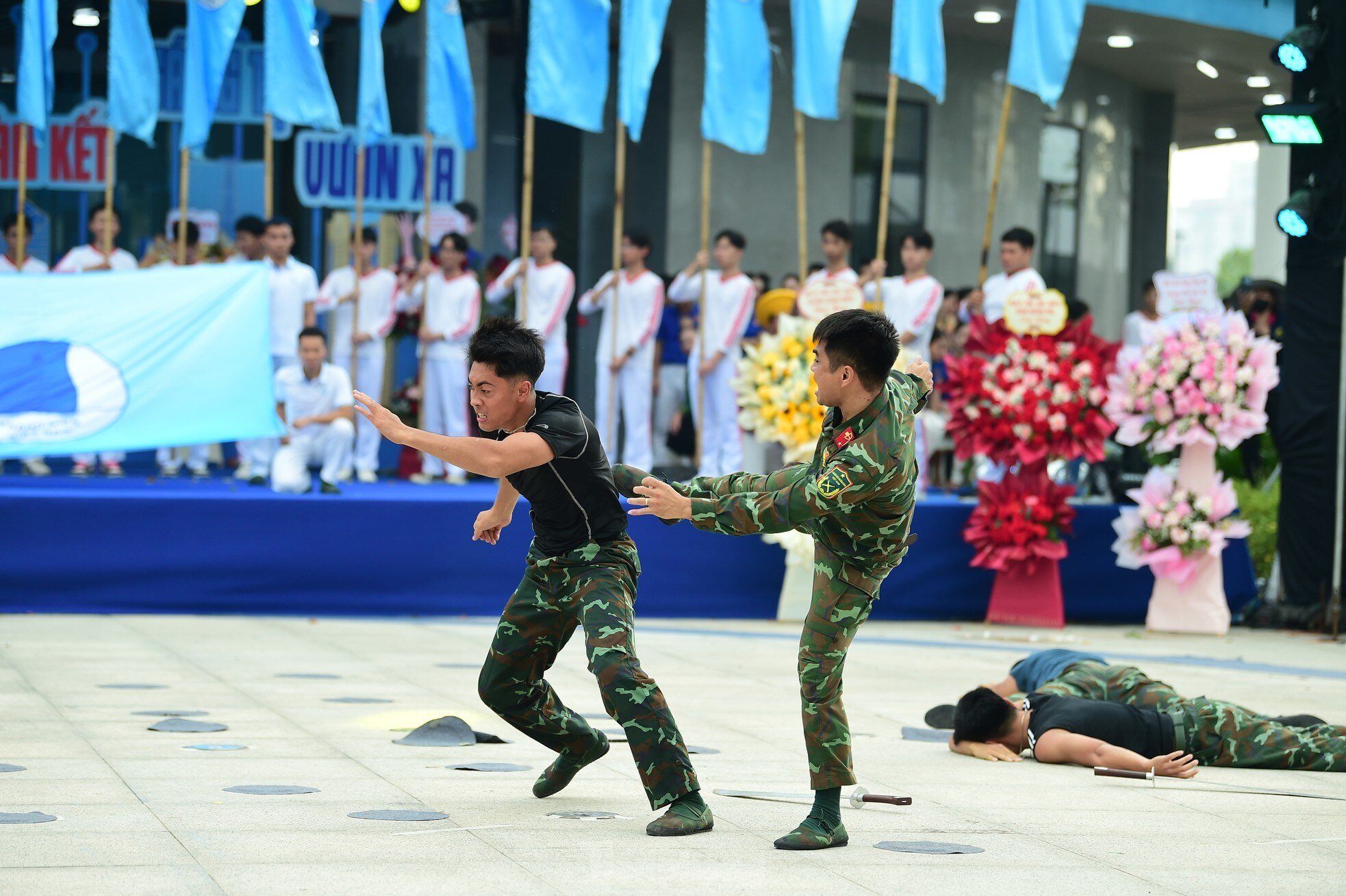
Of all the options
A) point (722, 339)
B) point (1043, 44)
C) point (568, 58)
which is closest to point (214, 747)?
point (568, 58)

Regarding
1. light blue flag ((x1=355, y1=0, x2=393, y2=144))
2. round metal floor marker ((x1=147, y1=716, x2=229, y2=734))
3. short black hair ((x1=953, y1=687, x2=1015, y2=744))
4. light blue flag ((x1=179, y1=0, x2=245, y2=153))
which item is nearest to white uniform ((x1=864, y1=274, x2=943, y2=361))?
light blue flag ((x1=355, y1=0, x2=393, y2=144))

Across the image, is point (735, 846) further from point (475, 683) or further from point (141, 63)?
point (141, 63)

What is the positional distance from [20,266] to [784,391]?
537 cm

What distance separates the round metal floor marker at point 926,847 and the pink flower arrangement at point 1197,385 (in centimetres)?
675

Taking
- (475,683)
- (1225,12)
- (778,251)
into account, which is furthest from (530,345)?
(1225,12)

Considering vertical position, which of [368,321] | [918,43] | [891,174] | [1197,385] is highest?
[918,43]

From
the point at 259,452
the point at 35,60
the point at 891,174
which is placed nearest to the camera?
the point at 35,60

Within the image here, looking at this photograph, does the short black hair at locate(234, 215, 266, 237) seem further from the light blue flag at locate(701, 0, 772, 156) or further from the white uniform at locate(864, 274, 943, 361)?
the white uniform at locate(864, 274, 943, 361)

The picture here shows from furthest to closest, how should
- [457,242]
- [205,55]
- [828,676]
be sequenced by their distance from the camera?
Result: [457,242]
[205,55]
[828,676]

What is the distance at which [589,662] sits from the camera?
5176mm

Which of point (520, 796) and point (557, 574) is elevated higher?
point (557, 574)

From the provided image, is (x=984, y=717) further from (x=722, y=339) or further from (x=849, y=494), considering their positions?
(x=722, y=339)

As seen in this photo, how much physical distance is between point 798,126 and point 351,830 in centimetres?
854

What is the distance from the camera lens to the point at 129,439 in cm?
1072
